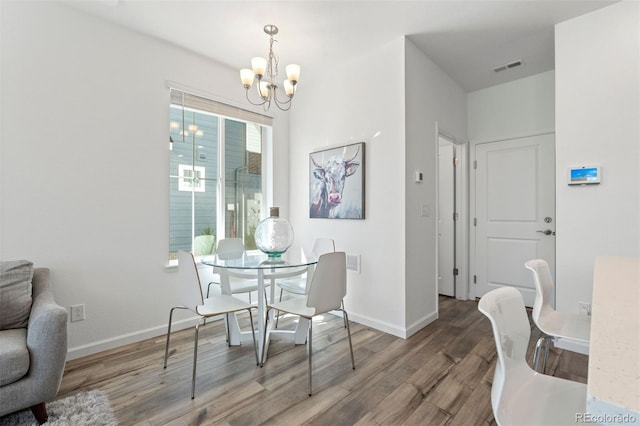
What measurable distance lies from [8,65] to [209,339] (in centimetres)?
257

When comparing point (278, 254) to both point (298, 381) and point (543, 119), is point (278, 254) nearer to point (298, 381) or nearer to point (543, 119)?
point (298, 381)

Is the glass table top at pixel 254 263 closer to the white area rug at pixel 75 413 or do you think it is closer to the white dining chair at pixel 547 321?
the white area rug at pixel 75 413

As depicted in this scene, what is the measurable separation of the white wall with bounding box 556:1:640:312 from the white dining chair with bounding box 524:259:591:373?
86 centimetres

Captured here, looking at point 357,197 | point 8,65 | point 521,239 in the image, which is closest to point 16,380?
point 8,65

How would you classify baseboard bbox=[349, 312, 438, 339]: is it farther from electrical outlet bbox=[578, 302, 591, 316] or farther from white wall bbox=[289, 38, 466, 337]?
electrical outlet bbox=[578, 302, 591, 316]


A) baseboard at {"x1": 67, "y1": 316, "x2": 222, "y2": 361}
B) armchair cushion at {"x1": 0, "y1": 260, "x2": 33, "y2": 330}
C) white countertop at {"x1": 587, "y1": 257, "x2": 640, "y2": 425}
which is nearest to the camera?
white countertop at {"x1": 587, "y1": 257, "x2": 640, "y2": 425}

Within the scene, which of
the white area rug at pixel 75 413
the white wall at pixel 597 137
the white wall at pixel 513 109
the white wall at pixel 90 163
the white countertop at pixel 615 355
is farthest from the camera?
the white wall at pixel 513 109

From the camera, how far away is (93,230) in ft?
8.09

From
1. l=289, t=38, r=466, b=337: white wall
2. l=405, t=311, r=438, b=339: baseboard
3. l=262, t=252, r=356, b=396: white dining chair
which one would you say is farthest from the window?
l=405, t=311, r=438, b=339: baseboard

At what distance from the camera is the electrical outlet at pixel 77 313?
2377mm

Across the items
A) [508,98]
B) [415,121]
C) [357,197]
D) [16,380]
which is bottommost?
[16,380]

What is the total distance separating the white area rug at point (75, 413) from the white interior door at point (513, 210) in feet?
13.2

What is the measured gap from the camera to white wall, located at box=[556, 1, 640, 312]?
2283 mm

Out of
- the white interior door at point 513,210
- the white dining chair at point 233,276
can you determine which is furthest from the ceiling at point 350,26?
the white dining chair at point 233,276
